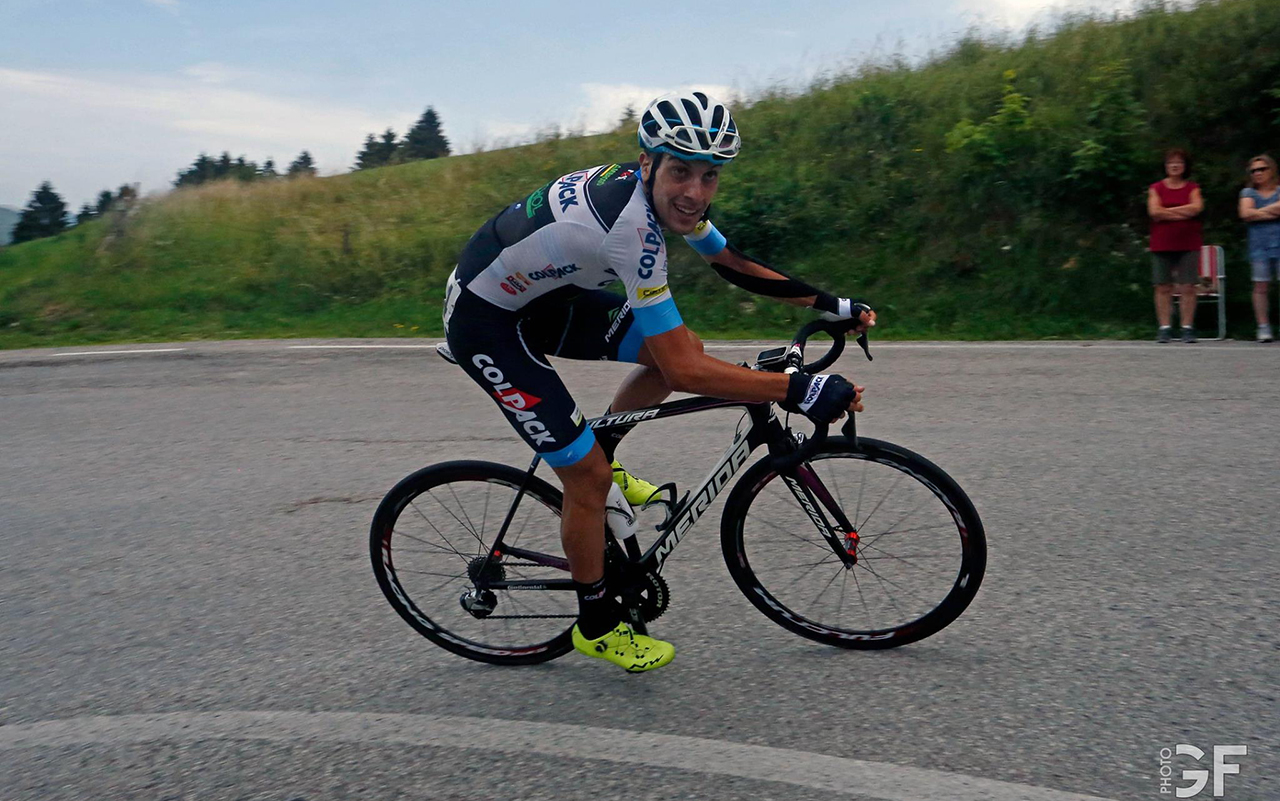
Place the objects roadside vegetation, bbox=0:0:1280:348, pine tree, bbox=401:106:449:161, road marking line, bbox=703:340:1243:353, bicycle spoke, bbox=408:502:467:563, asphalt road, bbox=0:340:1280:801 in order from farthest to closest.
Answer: pine tree, bbox=401:106:449:161 < roadside vegetation, bbox=0:0:1280:348 < road marking line, bbox=703:340:1243:353 < bicycle spoke, bbox=408:502:467:563 < asphalt road, bbox=0:340:1280:801

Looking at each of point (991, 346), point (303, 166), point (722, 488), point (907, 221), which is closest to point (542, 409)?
point (722, 488)

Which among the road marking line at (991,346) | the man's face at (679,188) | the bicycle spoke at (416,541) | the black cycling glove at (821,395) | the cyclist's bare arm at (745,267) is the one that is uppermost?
the man's face at (679,188)

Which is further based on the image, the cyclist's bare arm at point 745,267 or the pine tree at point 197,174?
the pine tree at point 197,174

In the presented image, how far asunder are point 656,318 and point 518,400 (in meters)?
0.60

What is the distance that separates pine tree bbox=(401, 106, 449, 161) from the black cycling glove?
2075 cm

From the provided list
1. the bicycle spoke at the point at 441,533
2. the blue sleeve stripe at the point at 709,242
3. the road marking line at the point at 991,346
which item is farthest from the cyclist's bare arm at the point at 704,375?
the road marking line at the point at 991,346

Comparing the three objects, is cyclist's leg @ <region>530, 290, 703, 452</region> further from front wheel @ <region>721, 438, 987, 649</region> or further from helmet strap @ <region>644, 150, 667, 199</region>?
helmet strap @ <region>644, 150, 667, 199</region>

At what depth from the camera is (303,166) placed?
890 inches

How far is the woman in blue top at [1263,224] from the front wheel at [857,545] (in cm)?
806

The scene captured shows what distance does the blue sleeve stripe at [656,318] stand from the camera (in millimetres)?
3135

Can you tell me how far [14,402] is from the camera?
955cm

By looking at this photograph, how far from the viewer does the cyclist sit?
316 centimetres

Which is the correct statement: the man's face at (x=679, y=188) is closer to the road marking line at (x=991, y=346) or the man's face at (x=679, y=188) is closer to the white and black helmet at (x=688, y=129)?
the white and black helmet at (x=688, y=129)

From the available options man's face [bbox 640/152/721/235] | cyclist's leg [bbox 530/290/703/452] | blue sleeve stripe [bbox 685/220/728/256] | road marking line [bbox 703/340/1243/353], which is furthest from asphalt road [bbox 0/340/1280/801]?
road marking line [bbox 703/340/1243/353]
